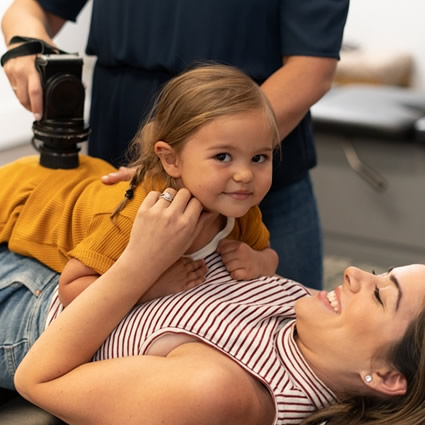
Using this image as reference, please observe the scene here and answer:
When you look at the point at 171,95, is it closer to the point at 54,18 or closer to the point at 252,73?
the point at 252,73

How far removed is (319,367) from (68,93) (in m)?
0.78

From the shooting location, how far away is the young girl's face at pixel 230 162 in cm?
133

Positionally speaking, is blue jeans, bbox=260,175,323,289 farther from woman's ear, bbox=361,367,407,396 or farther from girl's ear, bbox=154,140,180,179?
woman's ear, bbox=361,367,407,396

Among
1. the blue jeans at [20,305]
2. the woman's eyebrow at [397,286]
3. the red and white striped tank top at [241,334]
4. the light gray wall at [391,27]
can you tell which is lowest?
the light gray wall at [391,27]

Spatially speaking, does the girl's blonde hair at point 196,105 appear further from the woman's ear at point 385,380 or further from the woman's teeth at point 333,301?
the woman's ear at point 385,380

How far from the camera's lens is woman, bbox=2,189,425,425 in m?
1.27

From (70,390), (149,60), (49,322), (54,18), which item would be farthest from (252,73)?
(70,390)

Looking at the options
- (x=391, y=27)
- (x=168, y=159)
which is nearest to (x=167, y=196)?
(x=168, y=159)

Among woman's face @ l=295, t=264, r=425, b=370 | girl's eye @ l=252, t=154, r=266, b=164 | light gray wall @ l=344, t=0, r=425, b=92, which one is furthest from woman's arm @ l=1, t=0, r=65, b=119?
light gray wall @ l=344, t=0, r=425, b=92

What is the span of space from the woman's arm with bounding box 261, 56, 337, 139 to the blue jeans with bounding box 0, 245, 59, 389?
22.6 inches

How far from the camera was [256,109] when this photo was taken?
1357mm

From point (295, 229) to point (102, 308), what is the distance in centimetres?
71

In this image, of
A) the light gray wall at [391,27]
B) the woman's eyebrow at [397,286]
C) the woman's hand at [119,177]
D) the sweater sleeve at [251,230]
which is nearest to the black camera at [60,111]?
the woman's hand at [119,177]

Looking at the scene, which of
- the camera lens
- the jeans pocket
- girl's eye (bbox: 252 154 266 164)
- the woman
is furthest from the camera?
the camera lens
